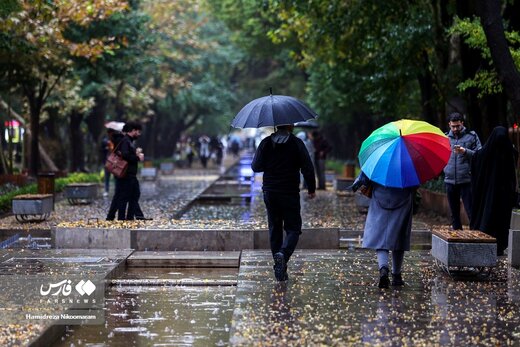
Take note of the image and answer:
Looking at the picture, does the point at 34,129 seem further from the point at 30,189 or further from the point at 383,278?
the point at 383,278

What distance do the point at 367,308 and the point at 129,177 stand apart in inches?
316

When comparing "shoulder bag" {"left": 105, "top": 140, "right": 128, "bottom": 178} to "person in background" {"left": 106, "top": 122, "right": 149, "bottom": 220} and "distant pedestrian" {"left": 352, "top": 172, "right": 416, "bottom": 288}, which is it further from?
"distant pedestrian" {"left": 352, "top": 172, "right": 416, "bottom": 288}

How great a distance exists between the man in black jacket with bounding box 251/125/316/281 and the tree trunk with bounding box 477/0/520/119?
12.7 feet

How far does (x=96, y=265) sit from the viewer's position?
40.8 ft

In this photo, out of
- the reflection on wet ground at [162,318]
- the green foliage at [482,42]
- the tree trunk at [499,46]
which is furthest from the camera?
the green foliage at [482,42]

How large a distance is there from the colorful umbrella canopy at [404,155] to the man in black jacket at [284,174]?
0.67 m

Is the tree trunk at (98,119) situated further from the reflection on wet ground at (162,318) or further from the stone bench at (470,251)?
the stone bench at (470,251)

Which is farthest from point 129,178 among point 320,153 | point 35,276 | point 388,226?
point 320,153

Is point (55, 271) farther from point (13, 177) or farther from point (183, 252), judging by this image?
point (13, 177)

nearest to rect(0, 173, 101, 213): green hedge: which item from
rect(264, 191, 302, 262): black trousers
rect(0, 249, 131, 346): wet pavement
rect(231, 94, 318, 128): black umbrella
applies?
rect(0, 249, 131, 346): wet pavement

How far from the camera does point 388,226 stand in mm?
10781

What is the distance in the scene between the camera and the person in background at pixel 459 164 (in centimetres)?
1385

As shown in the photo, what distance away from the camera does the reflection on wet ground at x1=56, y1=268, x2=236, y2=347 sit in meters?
8.80

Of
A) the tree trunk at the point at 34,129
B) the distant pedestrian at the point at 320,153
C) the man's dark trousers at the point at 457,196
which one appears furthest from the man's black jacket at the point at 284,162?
the tree trunk at the point at 34,129
